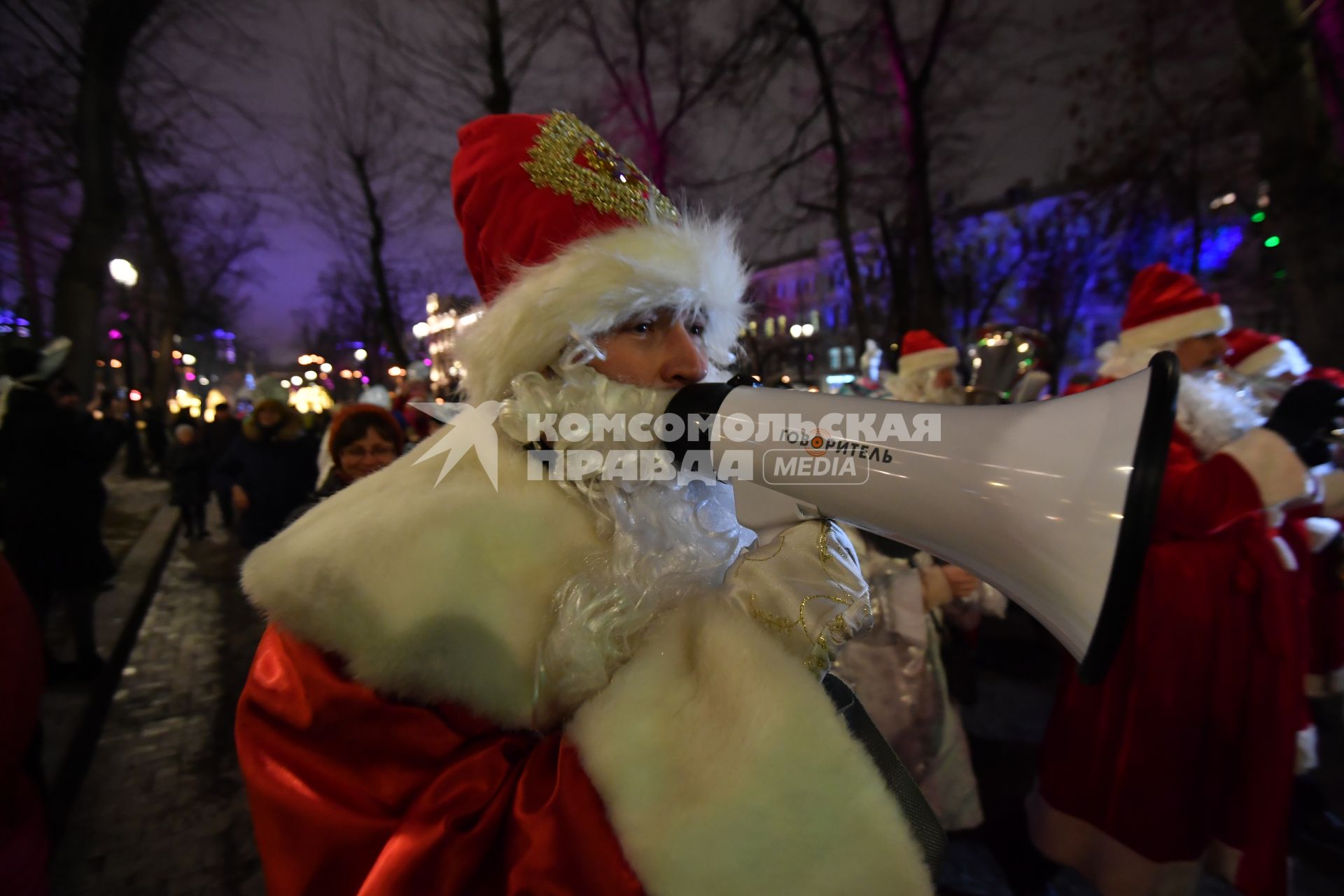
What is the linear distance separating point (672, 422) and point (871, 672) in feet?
6.04

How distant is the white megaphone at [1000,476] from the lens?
76 cm

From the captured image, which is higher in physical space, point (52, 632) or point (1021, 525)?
point (1021, 525)

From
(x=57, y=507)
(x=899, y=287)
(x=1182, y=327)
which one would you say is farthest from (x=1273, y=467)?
(x=899, y=287)

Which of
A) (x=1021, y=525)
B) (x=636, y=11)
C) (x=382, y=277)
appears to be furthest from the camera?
(x=382, y=277)

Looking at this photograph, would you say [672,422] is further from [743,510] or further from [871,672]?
[871,672]

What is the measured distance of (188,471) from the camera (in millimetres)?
8031

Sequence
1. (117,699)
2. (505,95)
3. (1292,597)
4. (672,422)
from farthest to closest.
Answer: (505,95) < (117,699) < (1292,597) < (672,422)

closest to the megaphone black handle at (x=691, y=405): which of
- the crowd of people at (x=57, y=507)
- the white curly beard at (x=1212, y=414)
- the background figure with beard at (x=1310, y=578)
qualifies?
the crowd of people at (x=57, y=507)

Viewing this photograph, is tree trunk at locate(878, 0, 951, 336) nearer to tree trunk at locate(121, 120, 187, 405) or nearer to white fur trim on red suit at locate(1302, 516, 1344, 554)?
white fur trim on red suit at locate(1302, 516, 1344, 554)

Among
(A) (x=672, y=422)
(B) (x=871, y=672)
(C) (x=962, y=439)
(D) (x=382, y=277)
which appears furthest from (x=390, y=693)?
(D) (x=382, y=277)

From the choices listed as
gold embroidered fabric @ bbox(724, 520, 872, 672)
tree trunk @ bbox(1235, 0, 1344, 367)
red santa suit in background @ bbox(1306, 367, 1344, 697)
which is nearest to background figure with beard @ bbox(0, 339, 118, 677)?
gold embroidered fabric @ bbox(724, 520, 872, 672)

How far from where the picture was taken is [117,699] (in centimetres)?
411

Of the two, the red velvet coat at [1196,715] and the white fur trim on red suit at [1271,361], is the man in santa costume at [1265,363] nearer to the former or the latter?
the white fur trim on red suit at [1271,361]

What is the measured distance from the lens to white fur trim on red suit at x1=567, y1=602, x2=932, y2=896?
32.8 inches
